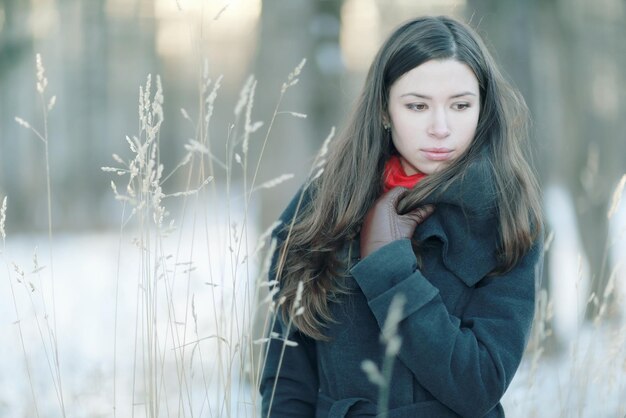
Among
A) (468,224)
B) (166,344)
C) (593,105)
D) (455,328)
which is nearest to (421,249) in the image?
(468,224)

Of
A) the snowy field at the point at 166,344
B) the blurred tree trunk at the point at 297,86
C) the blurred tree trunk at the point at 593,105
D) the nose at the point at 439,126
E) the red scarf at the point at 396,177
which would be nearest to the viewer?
the nose at the point at 439,126

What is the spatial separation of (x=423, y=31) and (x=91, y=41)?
6.08m

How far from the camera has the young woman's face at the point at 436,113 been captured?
72.1 inches

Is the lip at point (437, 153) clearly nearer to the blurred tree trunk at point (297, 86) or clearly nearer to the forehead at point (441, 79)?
the forehead at point (441, 79)

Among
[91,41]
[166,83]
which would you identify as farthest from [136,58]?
[91,41]

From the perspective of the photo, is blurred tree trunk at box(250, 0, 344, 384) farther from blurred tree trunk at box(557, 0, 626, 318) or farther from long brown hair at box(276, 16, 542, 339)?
long brown hair at box(276, 16, 542, 339)

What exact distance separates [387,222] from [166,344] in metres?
2.21

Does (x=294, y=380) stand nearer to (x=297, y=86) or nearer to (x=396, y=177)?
(x=396, y=177)

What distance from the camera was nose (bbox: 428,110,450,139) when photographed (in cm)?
181

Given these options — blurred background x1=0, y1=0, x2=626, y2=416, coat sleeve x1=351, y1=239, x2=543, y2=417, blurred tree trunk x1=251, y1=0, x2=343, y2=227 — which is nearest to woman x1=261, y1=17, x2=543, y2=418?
coat sleeve x1=351, y1=239, x2=543, y2=417

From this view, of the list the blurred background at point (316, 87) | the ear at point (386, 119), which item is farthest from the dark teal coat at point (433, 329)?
the blurred background at point (316, 87)

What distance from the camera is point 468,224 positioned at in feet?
6.14

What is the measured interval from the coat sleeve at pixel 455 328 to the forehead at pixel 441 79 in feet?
1.04

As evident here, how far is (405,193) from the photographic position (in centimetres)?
188
